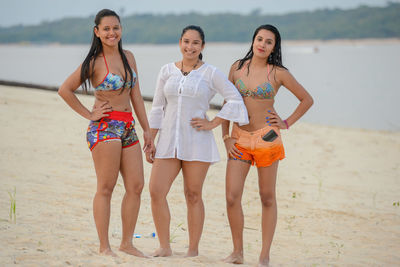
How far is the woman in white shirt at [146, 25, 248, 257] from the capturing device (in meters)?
4.91

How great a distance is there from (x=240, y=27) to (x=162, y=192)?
438ft

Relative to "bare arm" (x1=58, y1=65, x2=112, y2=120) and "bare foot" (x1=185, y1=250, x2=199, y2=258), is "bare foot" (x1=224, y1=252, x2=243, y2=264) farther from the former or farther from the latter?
"bare arm" (x1=58, y1=65, x2=112, y2=120)

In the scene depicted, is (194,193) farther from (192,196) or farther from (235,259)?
(235,259)

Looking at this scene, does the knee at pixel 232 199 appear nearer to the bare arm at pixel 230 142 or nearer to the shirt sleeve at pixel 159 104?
the bare arm at pixel 230 142

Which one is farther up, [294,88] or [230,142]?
[294,88]

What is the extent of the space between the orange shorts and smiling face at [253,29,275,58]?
0.70 meters

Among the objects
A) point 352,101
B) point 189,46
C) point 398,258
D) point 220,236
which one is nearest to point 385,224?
point 398,258

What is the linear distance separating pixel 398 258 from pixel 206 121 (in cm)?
299

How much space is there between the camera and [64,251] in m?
4.75

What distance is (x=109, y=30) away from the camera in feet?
15.5

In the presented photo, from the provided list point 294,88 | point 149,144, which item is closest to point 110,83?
point 149,144

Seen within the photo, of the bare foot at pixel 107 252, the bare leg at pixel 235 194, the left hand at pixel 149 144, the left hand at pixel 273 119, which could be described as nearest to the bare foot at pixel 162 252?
the bare foot at pixel 107 252

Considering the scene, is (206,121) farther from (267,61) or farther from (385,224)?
(385,224)

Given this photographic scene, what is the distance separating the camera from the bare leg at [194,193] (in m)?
4.96
